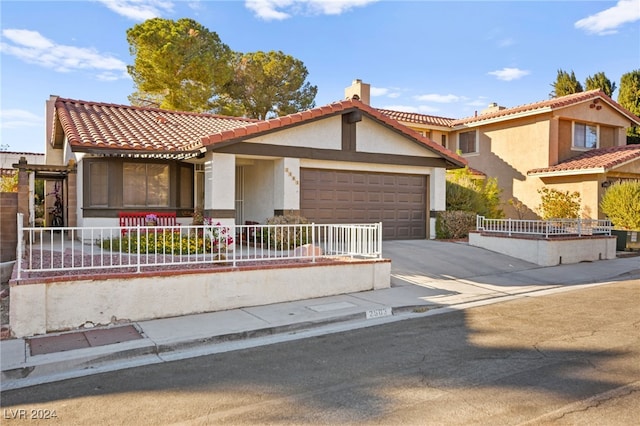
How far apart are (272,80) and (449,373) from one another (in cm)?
2869

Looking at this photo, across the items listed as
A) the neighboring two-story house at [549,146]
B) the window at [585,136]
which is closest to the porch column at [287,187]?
the neighboring two-story house at [549,146]

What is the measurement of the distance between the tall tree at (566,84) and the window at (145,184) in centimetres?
2946

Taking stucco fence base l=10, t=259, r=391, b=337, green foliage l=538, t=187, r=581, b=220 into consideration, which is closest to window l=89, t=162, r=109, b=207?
stucco fence base l=10, t=259, r=391, b=337

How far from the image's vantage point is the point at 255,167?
1583 centimetres

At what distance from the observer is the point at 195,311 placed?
316 inches

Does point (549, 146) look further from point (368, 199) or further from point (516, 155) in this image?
point (368, 199)

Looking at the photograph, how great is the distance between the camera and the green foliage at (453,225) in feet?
55.0

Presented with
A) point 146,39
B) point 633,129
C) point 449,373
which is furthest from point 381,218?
point 633,129

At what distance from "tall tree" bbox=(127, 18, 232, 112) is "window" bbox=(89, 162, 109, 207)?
1185cm

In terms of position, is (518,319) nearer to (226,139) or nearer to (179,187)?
(226,139)

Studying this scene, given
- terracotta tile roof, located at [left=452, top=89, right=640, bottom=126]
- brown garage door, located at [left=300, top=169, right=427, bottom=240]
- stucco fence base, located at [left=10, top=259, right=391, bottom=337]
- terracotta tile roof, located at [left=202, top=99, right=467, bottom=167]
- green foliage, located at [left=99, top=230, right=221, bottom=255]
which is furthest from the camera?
terracotta tile roof, located at [left=452, top=89, right=640, bottom=126]

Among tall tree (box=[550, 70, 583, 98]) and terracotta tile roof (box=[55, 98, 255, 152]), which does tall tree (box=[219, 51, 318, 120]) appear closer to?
terracotta tile roof (box=[55, 98, 255, 152])

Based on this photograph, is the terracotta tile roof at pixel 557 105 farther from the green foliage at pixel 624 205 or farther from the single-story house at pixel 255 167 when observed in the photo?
the single-story house at pixel 255 167

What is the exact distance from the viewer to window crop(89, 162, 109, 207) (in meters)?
13.5
